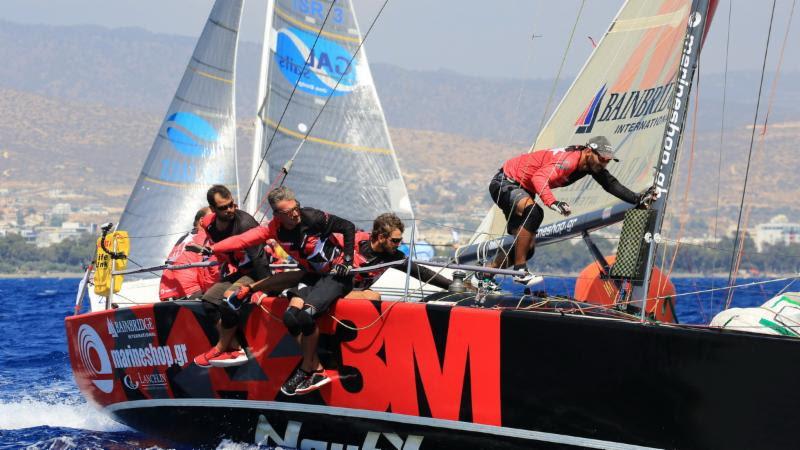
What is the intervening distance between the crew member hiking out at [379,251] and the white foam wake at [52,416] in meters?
2.76

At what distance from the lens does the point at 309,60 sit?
17312 mm

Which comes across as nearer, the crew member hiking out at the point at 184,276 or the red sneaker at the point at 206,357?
the red sneaker at the point at 206,357

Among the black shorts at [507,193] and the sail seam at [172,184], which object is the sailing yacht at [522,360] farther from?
the sail seam at [172,184]

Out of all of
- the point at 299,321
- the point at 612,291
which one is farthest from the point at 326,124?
the point at 299,321

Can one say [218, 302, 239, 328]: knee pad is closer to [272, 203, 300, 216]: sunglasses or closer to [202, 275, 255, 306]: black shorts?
[202, 275, 255, 306]: black shorts

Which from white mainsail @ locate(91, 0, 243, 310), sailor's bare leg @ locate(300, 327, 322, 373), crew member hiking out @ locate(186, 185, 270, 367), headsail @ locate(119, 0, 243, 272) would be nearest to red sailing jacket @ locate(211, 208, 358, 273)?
crew member hiking out @ locate(186, 185, 270, 367)

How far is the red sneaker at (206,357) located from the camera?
7.37m

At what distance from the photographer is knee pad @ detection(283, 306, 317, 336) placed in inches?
265

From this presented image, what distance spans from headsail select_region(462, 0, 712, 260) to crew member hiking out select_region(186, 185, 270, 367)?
1.79 metres

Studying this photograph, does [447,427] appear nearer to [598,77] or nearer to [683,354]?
[683,354]

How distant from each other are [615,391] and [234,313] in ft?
8.03

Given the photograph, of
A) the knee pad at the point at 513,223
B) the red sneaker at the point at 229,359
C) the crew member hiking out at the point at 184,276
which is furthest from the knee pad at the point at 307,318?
the crew member hiking out at the point at 184,276

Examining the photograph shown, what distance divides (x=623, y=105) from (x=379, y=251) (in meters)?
2.65

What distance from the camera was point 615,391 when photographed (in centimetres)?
603
